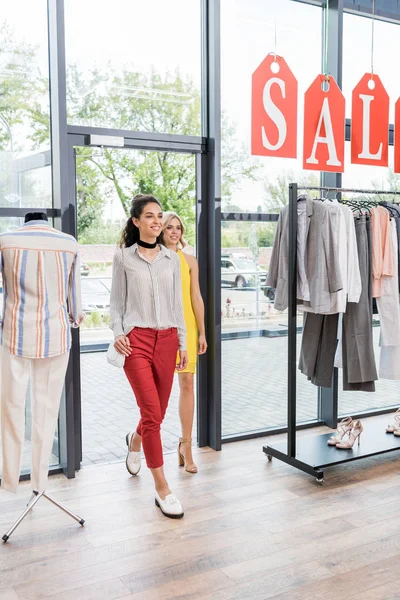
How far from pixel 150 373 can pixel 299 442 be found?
1295 millimetres

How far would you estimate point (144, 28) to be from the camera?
3873 millimetres

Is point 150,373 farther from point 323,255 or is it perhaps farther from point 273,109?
point 273,109

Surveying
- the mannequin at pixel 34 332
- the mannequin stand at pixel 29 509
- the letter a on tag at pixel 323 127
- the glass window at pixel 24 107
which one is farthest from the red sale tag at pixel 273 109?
the mannequin stand at pixel 29 509

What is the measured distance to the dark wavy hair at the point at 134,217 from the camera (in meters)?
3.14

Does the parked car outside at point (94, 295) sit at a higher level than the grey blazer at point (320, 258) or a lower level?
lower

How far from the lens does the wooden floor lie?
8.13ft

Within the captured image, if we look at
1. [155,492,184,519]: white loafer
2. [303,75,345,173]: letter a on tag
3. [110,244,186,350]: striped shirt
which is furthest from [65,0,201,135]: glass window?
[155,492,184,519]: white loafer

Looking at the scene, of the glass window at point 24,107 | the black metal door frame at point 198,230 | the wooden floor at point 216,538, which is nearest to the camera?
the wooden floor at point 216,538

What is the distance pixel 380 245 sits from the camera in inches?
144

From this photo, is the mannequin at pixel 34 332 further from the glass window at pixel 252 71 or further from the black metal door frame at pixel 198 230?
the glass window at pixel 252 71

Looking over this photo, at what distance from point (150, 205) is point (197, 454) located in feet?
5.65

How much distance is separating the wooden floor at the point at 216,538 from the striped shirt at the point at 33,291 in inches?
34.3

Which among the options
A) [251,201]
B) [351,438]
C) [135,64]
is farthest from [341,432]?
[135,64]

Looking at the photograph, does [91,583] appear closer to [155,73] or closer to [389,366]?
[389,366]
